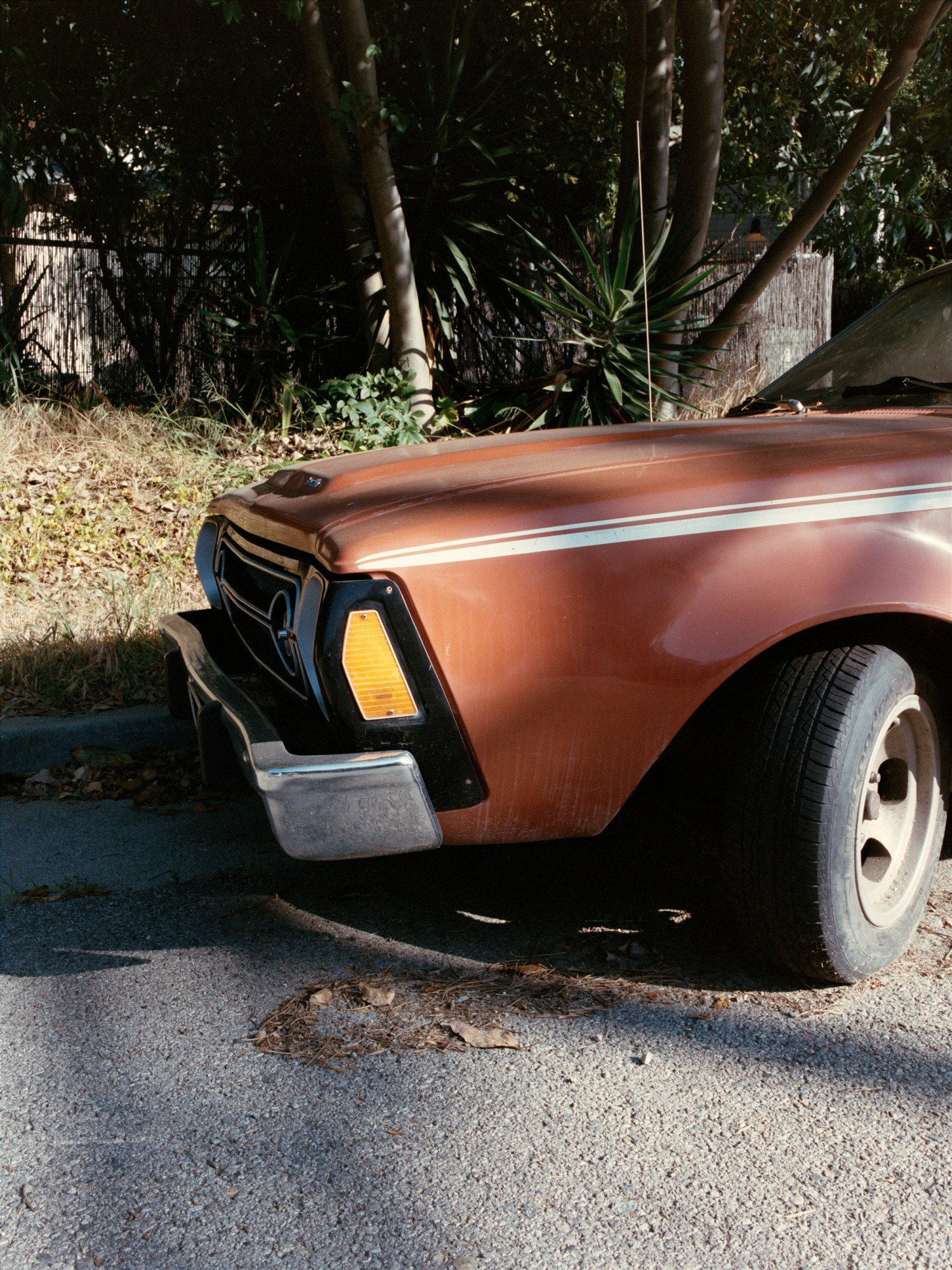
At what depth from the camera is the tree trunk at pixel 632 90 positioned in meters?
7.78

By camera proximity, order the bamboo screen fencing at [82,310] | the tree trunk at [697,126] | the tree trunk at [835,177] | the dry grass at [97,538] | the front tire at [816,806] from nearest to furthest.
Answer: the front tire at [816,806] < the dry grass at [97,538] < the tree trunk at [835,177] < the tree trunk at [697,126] < the bamboo screen fencing at [82,310]

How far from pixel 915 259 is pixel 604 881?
18043mm

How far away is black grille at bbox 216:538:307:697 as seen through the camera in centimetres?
246

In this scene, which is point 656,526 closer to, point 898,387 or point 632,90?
point 898,387

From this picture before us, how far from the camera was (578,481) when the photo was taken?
2344mm

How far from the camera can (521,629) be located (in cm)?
218

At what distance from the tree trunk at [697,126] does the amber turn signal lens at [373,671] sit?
5.91 m

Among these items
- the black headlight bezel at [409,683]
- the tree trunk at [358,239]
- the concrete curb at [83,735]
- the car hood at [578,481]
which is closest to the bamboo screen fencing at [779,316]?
the tree trunk at [358,239]

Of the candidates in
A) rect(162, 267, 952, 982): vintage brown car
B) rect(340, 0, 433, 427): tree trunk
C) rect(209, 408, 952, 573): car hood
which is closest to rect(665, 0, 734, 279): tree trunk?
rect(340, 0, 433, 427): tree trunk

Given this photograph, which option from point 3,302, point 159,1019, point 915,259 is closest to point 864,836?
point 159,1019

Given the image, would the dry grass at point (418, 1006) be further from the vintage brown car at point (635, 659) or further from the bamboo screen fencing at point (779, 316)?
the bamboo screen fencing at point (779, 316)

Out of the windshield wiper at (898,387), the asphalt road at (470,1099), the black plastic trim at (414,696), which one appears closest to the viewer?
the asphalt road at (470,1099)

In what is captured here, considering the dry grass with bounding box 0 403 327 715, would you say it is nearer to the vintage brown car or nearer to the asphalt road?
the asphalt road

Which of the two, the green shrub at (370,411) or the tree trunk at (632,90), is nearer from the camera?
the green shrub at (370,411)
